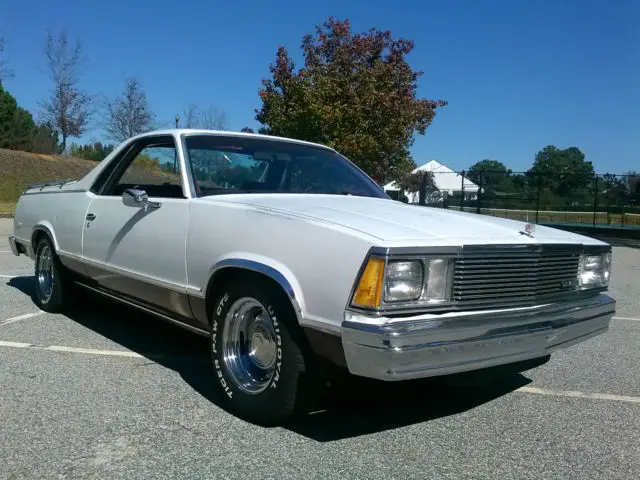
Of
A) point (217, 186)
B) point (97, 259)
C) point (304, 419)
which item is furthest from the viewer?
point (97, 259)

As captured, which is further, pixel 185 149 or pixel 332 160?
pixel 332 160

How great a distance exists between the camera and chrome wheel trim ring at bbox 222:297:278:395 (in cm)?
318

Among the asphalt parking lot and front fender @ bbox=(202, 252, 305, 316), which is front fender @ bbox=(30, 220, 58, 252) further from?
front fender @ bbox=(202, 252, 305, 316)

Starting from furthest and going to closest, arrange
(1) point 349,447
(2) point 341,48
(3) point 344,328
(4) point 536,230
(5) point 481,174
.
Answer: (5) point 481,174, (2) point 341,48, (4) point 536,230, (1) point 349,447, (3) point 344,328

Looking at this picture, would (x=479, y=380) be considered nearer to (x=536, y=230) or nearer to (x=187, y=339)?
(x=536, y=230)

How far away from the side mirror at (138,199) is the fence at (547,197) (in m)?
19.4

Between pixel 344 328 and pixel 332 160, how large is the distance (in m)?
2.38

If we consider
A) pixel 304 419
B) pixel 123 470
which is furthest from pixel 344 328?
pixel 123 470

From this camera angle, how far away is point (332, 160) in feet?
15.7

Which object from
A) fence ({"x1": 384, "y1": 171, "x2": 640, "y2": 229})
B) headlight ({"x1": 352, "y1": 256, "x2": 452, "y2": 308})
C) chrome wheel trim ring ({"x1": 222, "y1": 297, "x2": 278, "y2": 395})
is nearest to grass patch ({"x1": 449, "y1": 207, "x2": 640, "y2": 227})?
fence ({"x1": 384, "y1": 171, "x2": 640, "y2": 229})

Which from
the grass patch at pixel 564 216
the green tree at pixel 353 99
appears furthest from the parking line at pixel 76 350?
the grass patch at pixel 564 216

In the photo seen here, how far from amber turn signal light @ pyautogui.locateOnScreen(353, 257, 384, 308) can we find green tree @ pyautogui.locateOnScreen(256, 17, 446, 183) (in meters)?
14.9

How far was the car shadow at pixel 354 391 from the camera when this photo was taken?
3.25m

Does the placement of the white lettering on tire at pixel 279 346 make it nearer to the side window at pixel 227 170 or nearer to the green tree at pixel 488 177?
the side window at pixel 227 170
